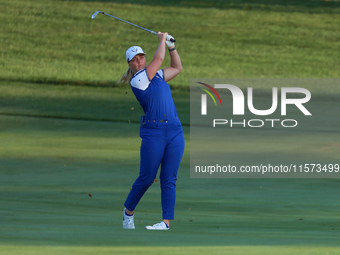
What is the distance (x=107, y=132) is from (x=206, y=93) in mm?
11508

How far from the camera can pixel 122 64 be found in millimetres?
34562

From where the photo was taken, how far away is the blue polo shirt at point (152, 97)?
7.49 m

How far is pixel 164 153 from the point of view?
7602mm

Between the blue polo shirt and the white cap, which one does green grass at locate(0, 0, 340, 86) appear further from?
the blue polo shirt

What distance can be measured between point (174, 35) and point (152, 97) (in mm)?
32033

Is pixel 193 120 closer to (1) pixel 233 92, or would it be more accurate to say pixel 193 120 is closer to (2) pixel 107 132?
(2) pixel 107 132

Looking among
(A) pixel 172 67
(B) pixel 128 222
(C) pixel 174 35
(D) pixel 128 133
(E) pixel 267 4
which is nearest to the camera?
(B) pixel 128 222

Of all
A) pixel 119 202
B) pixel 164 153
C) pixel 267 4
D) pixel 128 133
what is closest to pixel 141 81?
pixel 164 153

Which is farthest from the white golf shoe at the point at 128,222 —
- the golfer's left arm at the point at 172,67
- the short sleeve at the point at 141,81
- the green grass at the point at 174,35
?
the green grass at the point at 174,35

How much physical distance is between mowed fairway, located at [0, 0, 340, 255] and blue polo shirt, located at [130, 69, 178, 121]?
1100 mm

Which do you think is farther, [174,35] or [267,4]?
[267,4]

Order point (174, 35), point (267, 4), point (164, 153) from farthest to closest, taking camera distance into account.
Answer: point (267, 4), point (174, 35), point (164, 153)

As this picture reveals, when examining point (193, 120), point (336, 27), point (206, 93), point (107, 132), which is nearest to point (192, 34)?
point (336, 27)

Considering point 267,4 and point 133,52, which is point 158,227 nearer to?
point 133,52
